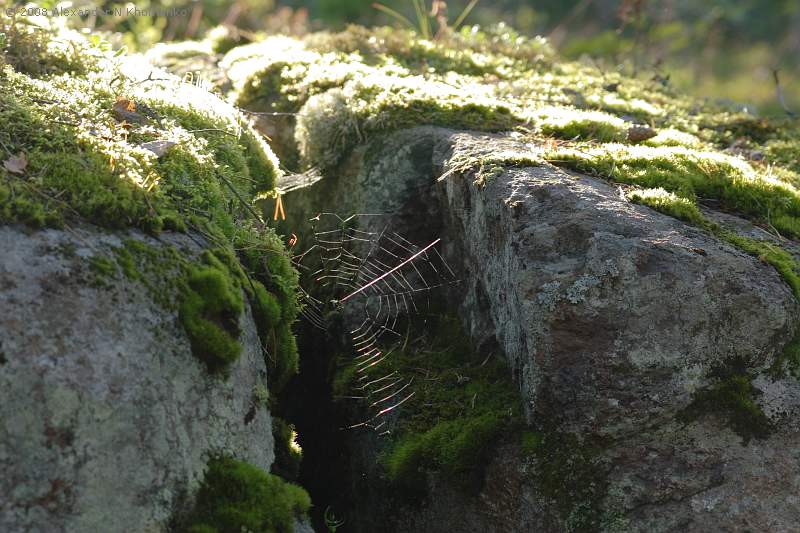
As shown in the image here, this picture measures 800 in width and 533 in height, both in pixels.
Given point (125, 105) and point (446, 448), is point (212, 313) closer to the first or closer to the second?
point (446, 448)

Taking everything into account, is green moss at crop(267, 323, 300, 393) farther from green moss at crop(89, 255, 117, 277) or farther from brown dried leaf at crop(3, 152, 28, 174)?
brown dried leaf at crop(3, 152, 28, 174)

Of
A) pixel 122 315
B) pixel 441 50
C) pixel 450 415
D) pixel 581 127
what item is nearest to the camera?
pixel 122 315

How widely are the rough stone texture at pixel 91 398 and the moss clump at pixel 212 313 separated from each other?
0.18ft

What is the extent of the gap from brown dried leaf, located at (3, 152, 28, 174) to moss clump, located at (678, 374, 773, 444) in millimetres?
3200

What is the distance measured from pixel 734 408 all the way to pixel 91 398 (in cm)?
286

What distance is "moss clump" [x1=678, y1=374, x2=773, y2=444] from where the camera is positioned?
3.42 metres

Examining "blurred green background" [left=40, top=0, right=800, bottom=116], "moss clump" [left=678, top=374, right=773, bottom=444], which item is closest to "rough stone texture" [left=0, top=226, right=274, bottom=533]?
"moss clump" [left=678, top=374, right=773, bottom=444]

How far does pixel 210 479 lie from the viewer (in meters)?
2.90

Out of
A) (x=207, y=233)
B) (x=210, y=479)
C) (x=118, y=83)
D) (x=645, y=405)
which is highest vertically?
(x=118, y=83)

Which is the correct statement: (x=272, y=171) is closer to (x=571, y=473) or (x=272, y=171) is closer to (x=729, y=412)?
(x=571, y=473)

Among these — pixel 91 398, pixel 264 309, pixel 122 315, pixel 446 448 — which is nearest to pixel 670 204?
pixel 446 448

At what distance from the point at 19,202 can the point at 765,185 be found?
13.9ft

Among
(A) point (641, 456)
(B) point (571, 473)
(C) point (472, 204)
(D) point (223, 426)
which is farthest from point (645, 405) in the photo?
(D) point (223, 426)

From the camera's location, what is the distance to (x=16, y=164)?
3.16m
